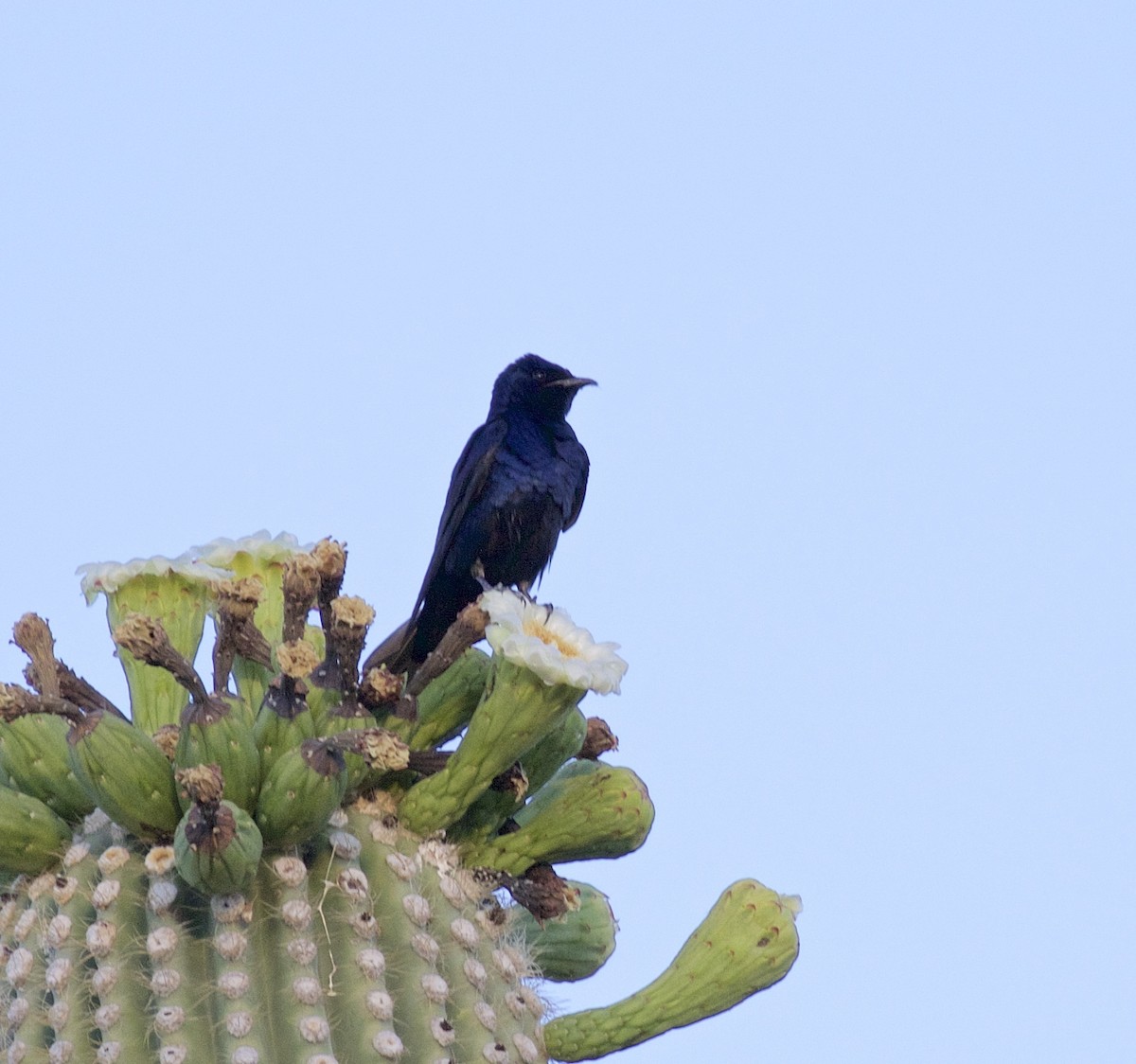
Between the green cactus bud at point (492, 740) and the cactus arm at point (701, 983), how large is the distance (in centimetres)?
52

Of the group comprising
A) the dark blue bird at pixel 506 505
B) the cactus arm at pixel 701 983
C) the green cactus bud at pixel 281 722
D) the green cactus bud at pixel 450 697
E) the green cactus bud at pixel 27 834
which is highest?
the dark blue bird at pixel 506 505

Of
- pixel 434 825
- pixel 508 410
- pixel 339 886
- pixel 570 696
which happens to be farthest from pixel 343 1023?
pixel 508 410

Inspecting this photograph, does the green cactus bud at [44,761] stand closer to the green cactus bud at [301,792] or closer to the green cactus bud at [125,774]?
the green cactus bud at [125,774]

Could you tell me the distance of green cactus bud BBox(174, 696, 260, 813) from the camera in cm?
325

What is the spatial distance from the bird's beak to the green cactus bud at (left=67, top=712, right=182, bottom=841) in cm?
416

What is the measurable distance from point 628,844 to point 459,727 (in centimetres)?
48

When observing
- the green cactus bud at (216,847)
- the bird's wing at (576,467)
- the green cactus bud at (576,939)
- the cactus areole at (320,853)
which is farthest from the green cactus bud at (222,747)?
the bird's wing at (576,467)

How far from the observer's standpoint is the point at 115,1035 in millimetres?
3020

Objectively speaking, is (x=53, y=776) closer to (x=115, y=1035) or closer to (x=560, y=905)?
(x=115, y=1035)

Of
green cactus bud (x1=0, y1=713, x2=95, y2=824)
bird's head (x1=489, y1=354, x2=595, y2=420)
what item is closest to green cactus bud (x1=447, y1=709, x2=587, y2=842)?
green cactus bud (x1=0, y1=713, x2=95, y2=824)

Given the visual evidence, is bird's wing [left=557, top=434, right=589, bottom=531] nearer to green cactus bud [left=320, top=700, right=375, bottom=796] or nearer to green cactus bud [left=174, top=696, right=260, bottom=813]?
green cactus bud [left=320, top=700, right=375, bottom=796]

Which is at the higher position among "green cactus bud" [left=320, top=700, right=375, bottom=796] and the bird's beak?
the bird's beak

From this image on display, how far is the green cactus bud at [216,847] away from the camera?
3.10 meters

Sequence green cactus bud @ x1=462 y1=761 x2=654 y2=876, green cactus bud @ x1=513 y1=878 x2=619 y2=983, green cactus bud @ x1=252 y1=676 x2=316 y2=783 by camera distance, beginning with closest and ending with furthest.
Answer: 1. green cactus bud @ x1=252 y1=676 x2=316 y2=783
2. green cactus bud @ x1=462 y1=761 x2=654 y2=876
3. green cactus bud @ x1=513 y1=878 x2=619 y2=983
